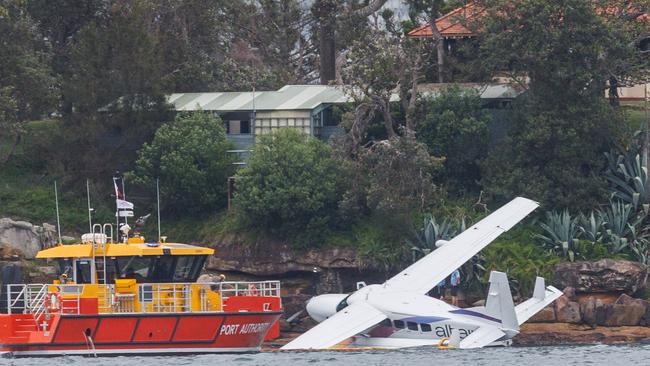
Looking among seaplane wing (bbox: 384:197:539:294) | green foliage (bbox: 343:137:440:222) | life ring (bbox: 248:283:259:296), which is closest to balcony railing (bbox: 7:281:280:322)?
life ring (bbox: 248:283:259:296)

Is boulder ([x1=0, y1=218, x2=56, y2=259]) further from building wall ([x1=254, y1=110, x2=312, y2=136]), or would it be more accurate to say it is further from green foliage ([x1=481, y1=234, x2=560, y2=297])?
green foliage ([x1=481, y1=234, x2=560, y2=297])

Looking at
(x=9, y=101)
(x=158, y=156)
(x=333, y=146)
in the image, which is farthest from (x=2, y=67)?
(x=333, y=146)

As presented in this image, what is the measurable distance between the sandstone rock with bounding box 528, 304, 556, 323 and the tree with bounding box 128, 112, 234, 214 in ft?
43.3

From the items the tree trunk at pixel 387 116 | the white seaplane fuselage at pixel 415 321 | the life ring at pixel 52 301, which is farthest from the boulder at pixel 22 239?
the life ring at pixel 52 301

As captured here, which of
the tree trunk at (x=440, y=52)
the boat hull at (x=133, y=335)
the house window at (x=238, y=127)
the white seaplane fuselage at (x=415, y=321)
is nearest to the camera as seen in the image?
the boat hull at (x=133, y=335)

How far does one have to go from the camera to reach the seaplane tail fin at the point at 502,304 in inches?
1496

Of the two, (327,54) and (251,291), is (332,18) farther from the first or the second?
(251,291)

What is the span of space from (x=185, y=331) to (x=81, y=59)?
72.1 ft

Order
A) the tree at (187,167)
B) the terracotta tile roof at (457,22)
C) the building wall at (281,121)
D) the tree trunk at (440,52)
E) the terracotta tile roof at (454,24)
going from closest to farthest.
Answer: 1. the tree at (187,167)
2. the terracotta tile roof at (457,22)
3. the terracotta tile roof at (454,24)
4. the tree trunk at (440,52)
5. the building wall at (281,121)

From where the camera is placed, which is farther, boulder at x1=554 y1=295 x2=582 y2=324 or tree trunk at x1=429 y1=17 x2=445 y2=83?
tree trunk at x1=429 y1=17 x2=445 y2=83

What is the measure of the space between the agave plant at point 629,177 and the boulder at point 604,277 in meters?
2.97

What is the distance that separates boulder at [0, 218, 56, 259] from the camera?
50.9 m

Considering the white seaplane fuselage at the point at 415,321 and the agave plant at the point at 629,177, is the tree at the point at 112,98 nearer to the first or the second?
the agave plant at the point at 629,177

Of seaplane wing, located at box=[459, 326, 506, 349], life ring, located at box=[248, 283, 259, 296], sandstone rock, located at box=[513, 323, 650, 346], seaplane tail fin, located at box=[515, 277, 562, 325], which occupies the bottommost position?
sandstone rock, located at box=[513, 323, 650, 346]
